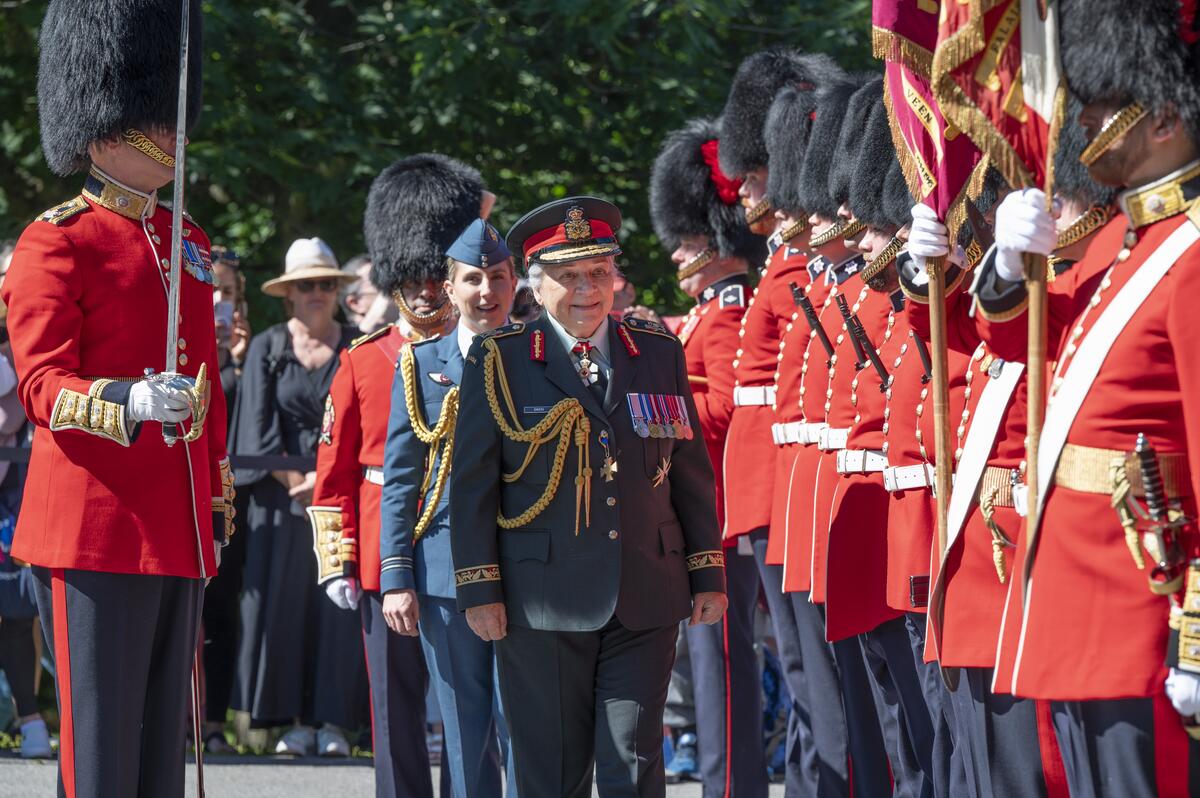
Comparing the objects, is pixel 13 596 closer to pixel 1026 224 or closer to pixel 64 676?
pixel 64 676

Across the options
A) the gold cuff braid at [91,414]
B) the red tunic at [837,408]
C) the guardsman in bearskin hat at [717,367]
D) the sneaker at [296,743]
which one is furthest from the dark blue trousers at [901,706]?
the sneaker at [296,743]

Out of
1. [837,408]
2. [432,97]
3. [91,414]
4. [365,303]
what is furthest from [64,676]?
[432,97]

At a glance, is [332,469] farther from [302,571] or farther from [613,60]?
[613,60]

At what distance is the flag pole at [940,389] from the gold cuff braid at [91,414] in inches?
79.9

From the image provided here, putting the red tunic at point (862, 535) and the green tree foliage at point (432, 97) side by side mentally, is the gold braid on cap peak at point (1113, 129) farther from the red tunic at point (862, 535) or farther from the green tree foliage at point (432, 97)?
the green tree foliage at point (432, 97)

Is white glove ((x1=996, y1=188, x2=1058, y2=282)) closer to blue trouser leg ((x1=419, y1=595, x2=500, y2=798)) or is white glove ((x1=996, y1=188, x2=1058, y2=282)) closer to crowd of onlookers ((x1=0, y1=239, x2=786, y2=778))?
blue trouser leg ((x1=419, y1=595, x2=500, y2=798))

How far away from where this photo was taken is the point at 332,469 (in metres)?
6.03

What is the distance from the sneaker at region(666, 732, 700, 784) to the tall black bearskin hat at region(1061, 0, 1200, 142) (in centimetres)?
489

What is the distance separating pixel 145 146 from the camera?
503 centimetres

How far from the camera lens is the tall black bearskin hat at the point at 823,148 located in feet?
20.7

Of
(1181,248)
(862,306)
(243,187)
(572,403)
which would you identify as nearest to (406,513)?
(572,403)

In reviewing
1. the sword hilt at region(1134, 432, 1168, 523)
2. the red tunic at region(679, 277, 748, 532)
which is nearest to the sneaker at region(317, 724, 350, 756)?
the red tunic at region(679, 277, 748, 532)

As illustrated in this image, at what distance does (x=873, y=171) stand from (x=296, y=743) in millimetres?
4147

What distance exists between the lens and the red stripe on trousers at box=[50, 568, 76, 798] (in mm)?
4727
